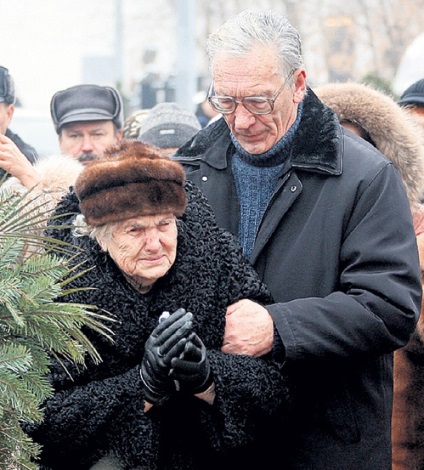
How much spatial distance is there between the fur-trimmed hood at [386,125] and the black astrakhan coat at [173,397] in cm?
98

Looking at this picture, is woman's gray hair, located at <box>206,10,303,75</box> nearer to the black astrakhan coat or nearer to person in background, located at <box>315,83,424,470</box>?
the black astrakhan coat

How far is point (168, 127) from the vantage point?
5.52 m

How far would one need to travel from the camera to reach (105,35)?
2983 centimetres

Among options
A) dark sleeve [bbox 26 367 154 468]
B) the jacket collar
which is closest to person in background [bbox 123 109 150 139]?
the jacket collar

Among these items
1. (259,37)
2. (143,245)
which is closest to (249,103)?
(259,37)

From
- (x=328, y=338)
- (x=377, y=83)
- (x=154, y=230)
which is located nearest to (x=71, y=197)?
(x=154, y=230)

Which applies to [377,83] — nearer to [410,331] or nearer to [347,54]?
[410,331]

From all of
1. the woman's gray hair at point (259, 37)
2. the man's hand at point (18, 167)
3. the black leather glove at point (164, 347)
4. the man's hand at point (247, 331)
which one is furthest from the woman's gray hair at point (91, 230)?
the man's hand at point (18, 167)

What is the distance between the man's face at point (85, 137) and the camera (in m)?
5.30

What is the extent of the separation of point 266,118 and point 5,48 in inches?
719

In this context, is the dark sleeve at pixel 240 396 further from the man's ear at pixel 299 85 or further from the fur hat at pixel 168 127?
the fur hat at pixel 168 127

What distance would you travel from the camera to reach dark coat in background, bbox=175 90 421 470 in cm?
296

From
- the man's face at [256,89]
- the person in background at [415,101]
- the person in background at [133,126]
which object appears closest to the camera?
the man's face at [256,89]

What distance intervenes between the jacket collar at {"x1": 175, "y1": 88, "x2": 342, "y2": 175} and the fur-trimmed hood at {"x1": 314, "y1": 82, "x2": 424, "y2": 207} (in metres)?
0.58
